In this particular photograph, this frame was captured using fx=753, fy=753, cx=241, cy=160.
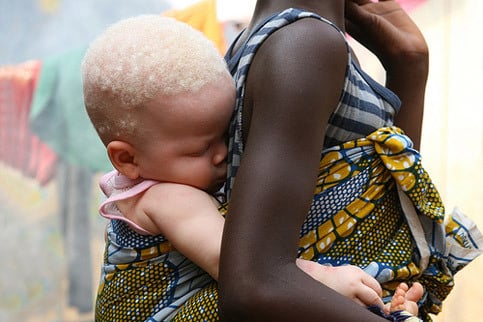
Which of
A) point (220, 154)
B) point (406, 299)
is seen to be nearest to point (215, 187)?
point (220, 154)

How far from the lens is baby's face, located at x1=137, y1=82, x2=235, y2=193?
103 cm

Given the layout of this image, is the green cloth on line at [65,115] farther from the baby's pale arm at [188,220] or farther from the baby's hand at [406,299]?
the baby's hand at [406,299]

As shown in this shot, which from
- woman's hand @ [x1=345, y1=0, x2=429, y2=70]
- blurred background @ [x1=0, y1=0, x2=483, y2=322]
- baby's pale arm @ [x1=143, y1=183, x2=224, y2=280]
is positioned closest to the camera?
baby's pale arm @ [x1=143, y1=183, x2=224, y2=280]

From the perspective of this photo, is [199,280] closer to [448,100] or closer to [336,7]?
[336,7]

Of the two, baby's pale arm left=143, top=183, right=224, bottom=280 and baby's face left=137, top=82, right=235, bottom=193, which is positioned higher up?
baby's face left=137, top=82, right=235, bottom=193

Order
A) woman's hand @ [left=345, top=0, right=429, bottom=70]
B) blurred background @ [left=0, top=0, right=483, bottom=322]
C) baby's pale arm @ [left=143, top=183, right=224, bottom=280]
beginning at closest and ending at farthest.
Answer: baby's pale arm @ [left=143, top=183, right=224, bottom=280] → woman's hand @ [left=345, top=0, right=429, bottom=70] → blurred background @ [left=0, top=0, right=483, bottom=322]

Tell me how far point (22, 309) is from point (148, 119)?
201 centimetres

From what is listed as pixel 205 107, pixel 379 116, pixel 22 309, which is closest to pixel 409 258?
pixel 379 116

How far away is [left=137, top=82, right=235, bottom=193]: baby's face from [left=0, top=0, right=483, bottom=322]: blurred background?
179 centimetres

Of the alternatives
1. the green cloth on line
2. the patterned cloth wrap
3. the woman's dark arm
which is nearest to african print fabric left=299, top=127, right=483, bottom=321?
the patterned cloth wrap

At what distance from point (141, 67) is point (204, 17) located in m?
1.88

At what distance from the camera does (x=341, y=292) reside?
96 cm

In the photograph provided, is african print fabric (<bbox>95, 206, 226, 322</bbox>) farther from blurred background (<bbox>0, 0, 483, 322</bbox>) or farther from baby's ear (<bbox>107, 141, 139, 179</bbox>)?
blurred background (<bbox>0, 0, 483, 322</bbox>)

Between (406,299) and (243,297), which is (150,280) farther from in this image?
(406,299)
